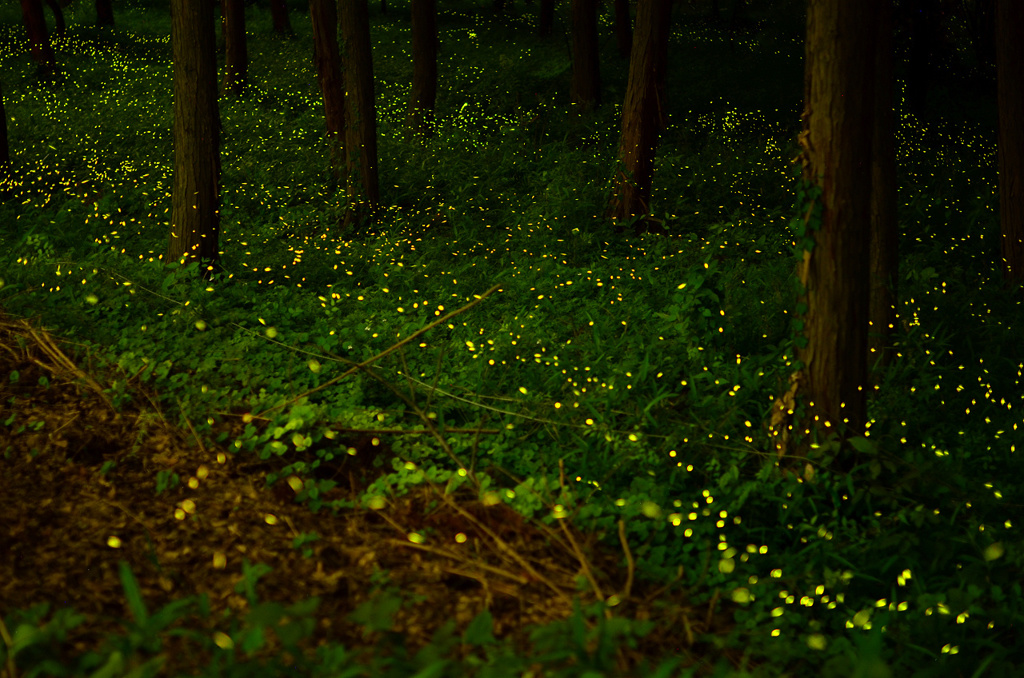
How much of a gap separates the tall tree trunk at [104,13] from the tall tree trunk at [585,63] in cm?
1354

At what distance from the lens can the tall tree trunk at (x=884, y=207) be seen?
5863mm

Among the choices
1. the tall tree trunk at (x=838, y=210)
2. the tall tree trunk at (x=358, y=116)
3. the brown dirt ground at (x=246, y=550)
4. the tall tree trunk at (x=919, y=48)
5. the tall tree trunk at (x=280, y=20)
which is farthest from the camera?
the tall tree trunk at (x=280, y=20)

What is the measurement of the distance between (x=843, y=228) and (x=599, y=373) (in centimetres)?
189

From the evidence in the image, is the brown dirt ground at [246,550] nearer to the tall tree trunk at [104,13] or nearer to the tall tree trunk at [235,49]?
the tall tree trunk at [235,49]

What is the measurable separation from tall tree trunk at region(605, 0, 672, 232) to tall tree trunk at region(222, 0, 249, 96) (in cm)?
904

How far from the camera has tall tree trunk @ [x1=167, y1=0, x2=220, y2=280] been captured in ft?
21.5

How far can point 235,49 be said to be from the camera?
47.9 feet

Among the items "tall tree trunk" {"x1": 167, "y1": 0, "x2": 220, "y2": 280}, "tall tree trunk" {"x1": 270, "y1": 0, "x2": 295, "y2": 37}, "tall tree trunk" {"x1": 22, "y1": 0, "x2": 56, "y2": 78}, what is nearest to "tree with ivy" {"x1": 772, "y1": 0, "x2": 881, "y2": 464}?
"tall tree trunk" {"x1": 167, "y1": 0, "x2": 220, "y2": 280}

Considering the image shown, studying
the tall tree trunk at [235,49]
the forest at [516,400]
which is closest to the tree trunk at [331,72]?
the forest at [516,400]

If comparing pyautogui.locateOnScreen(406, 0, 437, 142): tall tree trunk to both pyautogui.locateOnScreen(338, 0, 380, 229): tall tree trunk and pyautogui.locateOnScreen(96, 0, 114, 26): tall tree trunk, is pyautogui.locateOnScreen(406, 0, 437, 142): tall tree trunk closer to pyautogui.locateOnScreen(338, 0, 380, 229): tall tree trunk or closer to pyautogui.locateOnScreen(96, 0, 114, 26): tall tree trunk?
pyautogui.locateOnScreen(338, 0, 380, 229): tall tree trunk

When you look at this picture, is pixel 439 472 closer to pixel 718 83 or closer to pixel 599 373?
pixel 599 373

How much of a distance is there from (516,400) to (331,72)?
6.10 metres

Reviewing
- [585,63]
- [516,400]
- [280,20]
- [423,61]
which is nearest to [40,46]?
[280,20]

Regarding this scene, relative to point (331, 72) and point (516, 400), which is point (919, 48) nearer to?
point (331, 72)
